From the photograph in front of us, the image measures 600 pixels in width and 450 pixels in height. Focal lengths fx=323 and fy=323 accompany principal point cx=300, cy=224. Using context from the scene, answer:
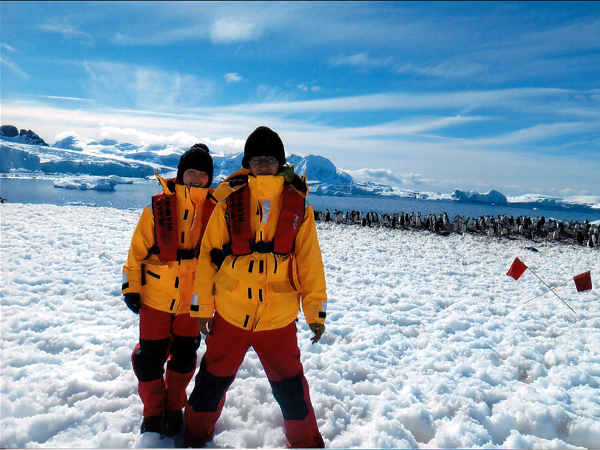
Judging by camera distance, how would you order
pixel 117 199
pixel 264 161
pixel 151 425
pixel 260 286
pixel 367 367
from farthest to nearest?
pixel 117 199 < pixel 367 367 < pixel 151 425 < pixel 264 161 < pixel 260 286

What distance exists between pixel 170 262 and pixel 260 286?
86 centimetres

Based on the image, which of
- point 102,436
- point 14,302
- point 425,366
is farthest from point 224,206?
point 14,302

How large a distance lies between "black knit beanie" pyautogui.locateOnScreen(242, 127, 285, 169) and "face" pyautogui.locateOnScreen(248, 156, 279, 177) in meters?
0.03

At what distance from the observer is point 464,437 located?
272 centimetres

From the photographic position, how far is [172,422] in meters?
2.58

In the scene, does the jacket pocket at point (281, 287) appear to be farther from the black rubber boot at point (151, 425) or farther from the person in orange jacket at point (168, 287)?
the black rubber boot at point (151, 425)

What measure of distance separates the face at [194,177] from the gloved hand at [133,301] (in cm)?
99

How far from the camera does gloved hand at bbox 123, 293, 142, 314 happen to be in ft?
8.32

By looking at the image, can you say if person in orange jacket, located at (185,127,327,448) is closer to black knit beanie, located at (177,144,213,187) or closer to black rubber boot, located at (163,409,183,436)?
black rubber boot, located at (163,409,183,436)

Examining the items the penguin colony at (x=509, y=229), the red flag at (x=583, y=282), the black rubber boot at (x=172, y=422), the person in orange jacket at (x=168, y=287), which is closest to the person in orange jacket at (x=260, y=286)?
the black rubber boot at (x=172, y=422)

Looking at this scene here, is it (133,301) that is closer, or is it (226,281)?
(226,281)

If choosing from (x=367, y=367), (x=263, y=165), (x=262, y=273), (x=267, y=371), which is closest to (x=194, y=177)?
(x=263, y=165)

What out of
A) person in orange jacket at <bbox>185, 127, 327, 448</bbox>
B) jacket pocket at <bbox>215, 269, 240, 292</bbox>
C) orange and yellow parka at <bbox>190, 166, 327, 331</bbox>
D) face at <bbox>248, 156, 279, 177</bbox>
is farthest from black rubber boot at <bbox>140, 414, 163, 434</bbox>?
face at <bbox>248, 156, 279, 177</bbox>

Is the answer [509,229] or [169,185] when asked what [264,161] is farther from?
[509,229]
